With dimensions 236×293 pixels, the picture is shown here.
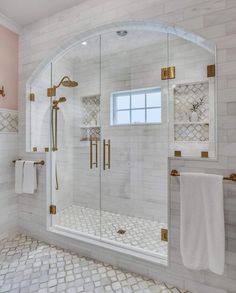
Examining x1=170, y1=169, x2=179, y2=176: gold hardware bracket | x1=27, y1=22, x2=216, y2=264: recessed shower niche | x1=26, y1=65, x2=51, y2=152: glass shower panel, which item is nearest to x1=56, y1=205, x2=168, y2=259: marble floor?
x1=27, y1=22, x2=216, y2=264: recessed shower niche

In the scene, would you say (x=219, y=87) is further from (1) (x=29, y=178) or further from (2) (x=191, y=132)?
(1) (x=29, y=178)

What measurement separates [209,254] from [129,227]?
50.4 inches

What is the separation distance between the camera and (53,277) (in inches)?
70.2

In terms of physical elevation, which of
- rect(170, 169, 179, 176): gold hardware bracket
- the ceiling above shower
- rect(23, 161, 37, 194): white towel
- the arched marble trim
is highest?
the ceiling above shower

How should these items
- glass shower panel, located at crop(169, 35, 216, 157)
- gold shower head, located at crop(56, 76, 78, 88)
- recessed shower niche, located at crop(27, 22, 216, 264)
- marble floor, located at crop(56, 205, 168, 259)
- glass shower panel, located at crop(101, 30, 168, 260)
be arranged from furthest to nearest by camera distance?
1. gold shower head, located at crop(56, 76, 78, 88)
2. glass shower panel, located at crop(101, 30, 168, 260)
3. recessed shower niche, located at crop(27, 22, 216, 264)
4. marble floor, located at crop(56, 205, 168, 259)
5. glass shower panel, located at crop(169, 35, 216, 157)

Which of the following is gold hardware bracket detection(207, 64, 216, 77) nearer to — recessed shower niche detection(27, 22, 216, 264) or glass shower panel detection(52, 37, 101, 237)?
recessed shower niche detection(27, 22, 216, 264)

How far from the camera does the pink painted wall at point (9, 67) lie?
Answer: 2477 millimetres

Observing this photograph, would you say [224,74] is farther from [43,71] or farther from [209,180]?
[43,71]

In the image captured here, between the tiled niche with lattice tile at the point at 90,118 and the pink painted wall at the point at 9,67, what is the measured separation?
94cm

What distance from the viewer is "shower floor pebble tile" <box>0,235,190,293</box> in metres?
1.65

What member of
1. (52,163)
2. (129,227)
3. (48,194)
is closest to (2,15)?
(52,163)

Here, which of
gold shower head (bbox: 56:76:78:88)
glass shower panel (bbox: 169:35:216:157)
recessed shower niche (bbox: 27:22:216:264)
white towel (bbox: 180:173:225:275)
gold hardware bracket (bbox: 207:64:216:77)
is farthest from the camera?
gold shower head (bbox: 56:76:78:88)

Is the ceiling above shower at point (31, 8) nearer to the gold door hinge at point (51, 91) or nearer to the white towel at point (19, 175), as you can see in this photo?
the gold door hinge at point (51, 91)

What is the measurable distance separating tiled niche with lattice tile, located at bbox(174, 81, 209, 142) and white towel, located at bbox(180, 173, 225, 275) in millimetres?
477
